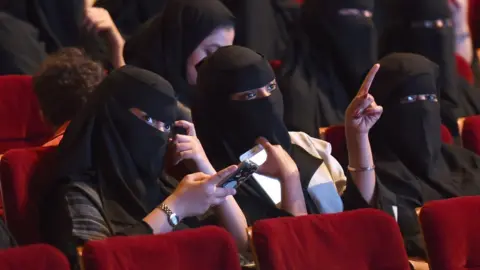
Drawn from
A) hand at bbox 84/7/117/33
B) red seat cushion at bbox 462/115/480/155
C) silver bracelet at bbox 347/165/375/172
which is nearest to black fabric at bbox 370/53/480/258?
red seat cushion at bbox 462/115/480/155

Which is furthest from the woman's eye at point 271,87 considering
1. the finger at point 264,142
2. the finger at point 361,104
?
the finger at point 361,104

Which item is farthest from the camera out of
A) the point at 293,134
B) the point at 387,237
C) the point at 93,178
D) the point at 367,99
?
the point at 293,134

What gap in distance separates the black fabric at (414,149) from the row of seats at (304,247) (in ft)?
2.10

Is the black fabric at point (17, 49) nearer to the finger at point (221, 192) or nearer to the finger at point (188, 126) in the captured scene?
the finger at point (188, 126)

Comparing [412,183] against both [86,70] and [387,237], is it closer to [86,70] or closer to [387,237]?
[387,237]

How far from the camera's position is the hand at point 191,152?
2861 mm

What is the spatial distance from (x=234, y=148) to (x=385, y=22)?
67.9 inches

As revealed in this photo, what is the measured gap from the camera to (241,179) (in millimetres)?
2594

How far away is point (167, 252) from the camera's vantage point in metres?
2.32

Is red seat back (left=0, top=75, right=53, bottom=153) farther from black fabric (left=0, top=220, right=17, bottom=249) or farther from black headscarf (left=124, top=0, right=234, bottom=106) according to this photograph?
black fabric (left=0, top=220, right=17, bottom=249)

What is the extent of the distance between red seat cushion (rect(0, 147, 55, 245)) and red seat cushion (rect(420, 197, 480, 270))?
3.48ft

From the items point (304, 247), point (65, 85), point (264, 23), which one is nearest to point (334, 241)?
point (304, 247)

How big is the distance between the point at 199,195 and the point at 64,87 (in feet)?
2.35

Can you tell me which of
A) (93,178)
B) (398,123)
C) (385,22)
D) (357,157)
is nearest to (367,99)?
(357,157)
